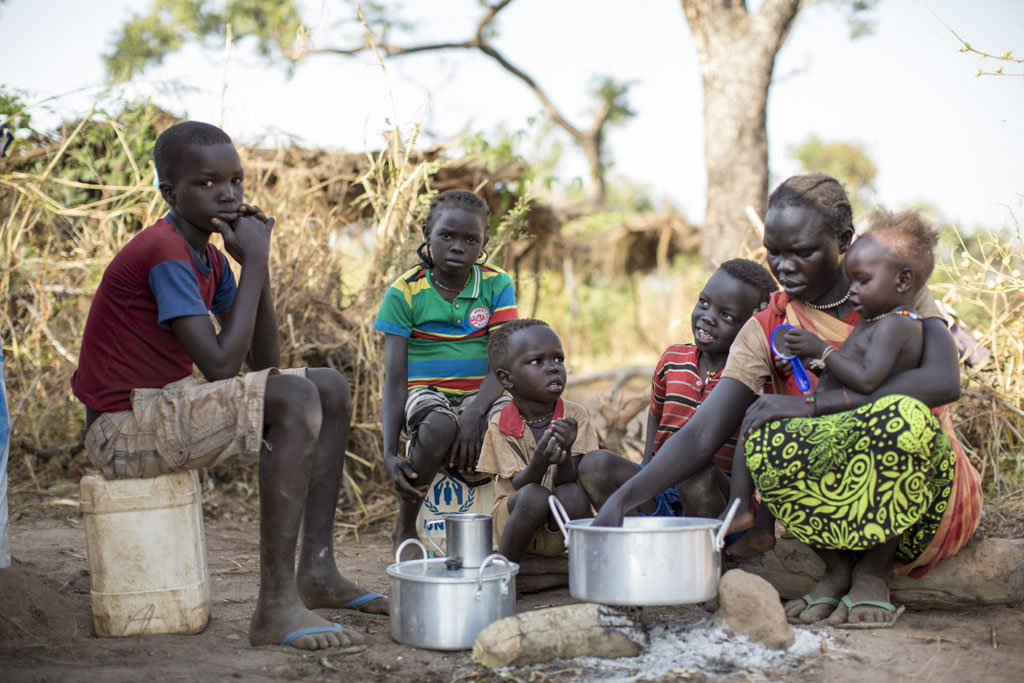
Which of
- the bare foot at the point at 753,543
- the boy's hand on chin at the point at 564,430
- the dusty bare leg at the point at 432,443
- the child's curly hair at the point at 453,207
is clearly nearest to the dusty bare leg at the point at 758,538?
the bare foot at the point at 753,543

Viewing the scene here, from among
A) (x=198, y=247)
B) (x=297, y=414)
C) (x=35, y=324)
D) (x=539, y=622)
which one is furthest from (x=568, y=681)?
(x=35, y=324)

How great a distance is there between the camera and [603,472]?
109 inches

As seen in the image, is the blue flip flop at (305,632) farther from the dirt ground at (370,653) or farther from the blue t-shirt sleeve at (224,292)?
the blue t-shirt sleeve at (224,292)

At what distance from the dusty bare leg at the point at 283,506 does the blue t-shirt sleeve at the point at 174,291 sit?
30cm

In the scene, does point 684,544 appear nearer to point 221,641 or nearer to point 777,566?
point 777,566

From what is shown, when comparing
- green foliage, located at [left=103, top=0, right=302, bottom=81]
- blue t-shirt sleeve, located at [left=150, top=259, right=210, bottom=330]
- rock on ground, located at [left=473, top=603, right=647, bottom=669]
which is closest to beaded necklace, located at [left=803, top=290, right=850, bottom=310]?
rock on ground, located at [left=473, top=603, right=647, bottom=669]

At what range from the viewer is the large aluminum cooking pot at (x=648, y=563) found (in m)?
2.17

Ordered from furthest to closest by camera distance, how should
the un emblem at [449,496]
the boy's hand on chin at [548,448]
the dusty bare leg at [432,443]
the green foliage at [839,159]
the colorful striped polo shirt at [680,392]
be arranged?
the green foliage at [839,159] < the un emblem at [449,496] < the dusty bare leg at [432,443] < the colorful striped polo shirt at [680,392] < the boy's hand on chin at [548,448]

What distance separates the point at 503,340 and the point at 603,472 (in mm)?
632

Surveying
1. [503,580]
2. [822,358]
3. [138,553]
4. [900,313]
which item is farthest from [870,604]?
[138,553]

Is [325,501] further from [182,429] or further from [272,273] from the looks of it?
[272,273]

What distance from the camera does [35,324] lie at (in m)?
5.15

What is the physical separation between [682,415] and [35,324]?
4.17 m

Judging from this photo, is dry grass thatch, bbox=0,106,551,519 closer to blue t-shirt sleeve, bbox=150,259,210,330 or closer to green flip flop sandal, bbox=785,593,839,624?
blue t-shirt sleeve, bbox=150,259,210,330
